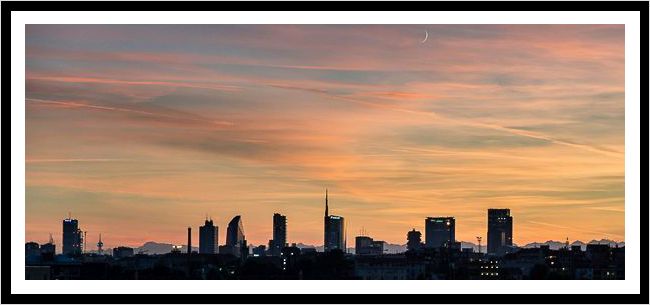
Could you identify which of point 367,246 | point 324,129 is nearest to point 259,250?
point 367,246

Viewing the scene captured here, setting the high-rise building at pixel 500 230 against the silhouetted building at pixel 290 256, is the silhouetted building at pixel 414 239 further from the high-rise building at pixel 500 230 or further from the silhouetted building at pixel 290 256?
the silhouetted building at pixel 290 256

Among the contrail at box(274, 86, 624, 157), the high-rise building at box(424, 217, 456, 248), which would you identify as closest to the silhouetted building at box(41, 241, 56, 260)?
the contrail at box(274, 86, 624, 157)

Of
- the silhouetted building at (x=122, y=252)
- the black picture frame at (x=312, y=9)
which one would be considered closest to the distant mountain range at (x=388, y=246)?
the silhouetted building at (x=122, y=252)

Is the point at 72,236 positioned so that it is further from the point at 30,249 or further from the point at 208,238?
the point at 30,249

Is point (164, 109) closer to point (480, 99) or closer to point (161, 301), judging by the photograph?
point (480, 99)

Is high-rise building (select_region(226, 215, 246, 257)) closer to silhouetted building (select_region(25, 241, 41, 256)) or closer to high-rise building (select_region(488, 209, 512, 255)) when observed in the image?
high-rise building (select_region(488, 209, 512, 255))

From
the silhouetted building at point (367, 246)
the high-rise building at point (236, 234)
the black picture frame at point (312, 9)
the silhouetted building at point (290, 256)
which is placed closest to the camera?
the black picture frame at point (312, 9)

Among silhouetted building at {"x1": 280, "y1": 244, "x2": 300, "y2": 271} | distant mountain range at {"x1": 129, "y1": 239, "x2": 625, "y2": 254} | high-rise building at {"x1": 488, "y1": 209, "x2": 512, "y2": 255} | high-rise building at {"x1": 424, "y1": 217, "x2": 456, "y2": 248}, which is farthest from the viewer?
high-rise building at {"x1": 424, "y1": 217, "x2": 456, "y2": 248}
